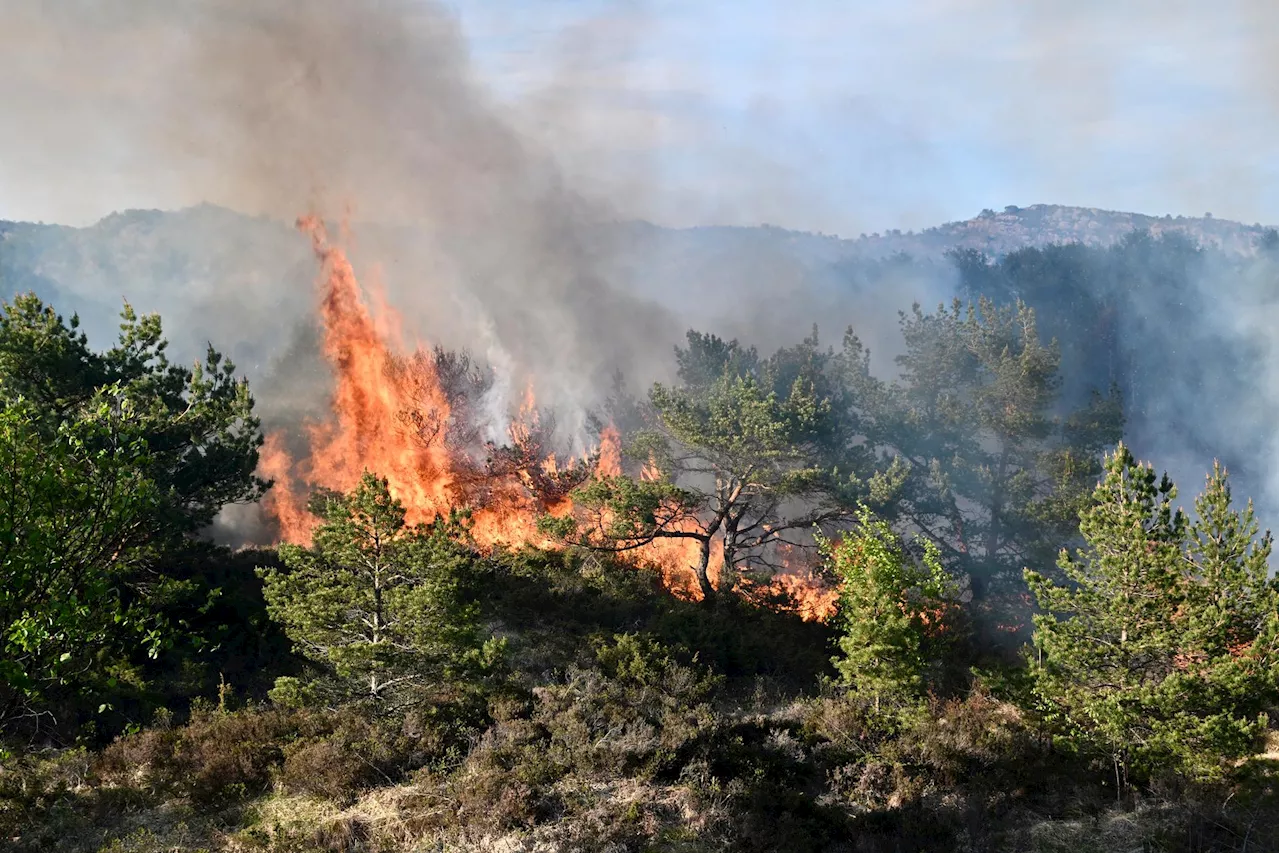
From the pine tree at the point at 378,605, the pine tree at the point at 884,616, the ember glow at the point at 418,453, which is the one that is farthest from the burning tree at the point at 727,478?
the pine tree at the point at 378,605

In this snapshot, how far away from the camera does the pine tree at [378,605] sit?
14367 millimetres

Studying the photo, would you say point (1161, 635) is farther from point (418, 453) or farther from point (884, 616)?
point (418, 453)

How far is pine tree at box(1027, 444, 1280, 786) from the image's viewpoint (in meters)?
13.5

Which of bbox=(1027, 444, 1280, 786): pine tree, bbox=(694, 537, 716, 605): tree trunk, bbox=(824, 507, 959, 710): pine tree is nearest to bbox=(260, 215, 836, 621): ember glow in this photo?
bbox=(694, 537, 716, 605): tree trunk

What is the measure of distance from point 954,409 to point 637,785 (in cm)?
2416

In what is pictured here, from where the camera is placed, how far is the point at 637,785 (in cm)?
1327

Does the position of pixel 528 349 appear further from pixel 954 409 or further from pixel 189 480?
pixel 189 480

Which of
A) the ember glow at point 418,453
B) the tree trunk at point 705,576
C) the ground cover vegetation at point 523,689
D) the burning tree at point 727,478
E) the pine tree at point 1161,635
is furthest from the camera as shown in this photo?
the ember glow at point 418,453

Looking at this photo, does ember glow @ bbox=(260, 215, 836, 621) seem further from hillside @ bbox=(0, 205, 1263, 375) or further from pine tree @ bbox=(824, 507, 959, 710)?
hillside @ bbox=(0, 205, 1263, 375)

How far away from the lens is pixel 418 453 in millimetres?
34125

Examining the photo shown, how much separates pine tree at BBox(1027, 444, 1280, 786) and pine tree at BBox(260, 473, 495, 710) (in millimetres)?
10474

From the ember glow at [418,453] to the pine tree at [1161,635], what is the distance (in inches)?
500

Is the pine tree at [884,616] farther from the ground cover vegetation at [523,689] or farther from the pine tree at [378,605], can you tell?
the pine tree at [378,605]

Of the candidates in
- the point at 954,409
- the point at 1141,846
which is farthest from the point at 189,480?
the point at 954,409
